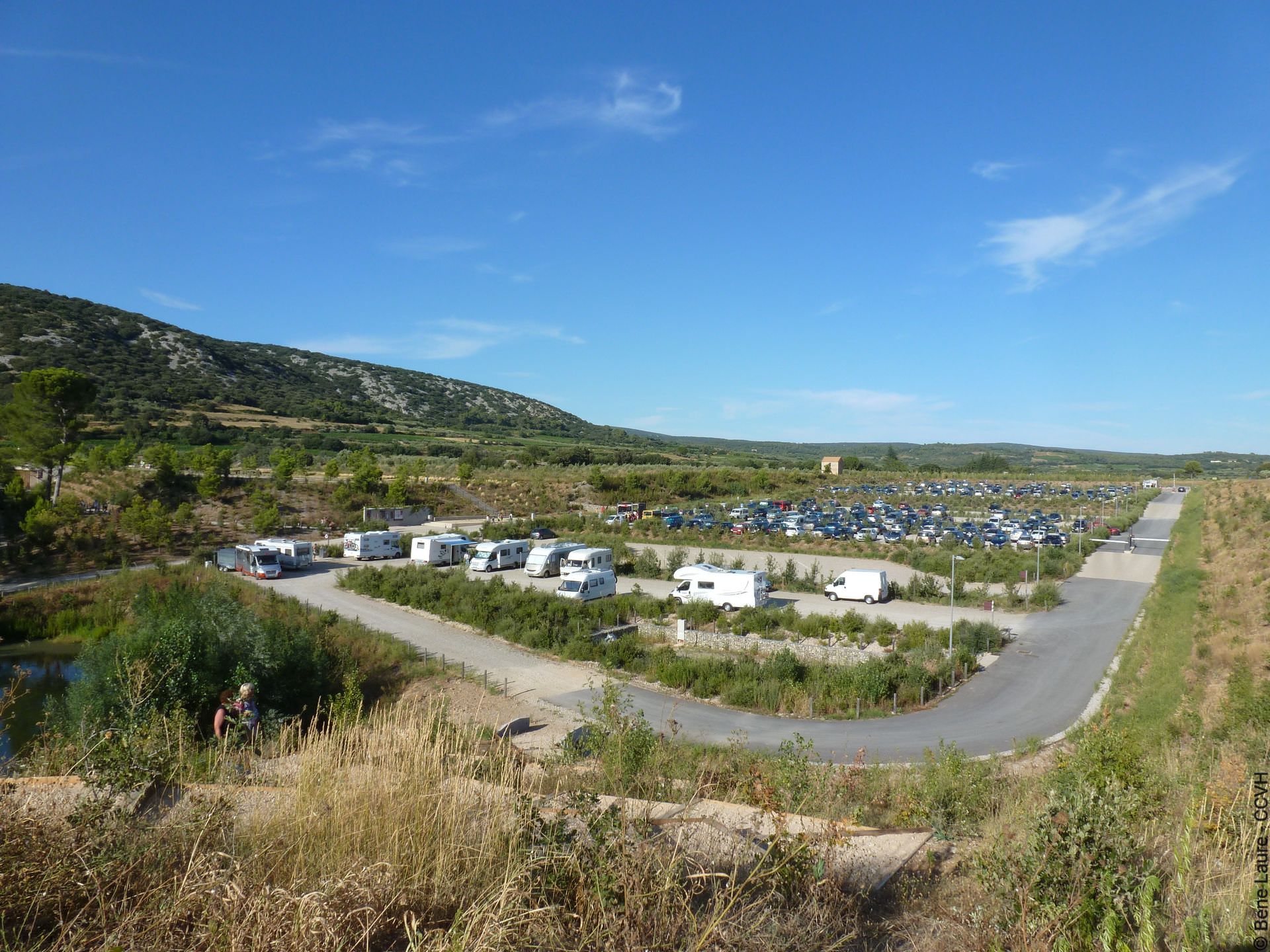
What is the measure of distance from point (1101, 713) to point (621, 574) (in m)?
20.8

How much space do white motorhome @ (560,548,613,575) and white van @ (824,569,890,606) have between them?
8444mm

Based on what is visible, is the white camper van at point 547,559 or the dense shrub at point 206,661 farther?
the white camper van at point 547,559

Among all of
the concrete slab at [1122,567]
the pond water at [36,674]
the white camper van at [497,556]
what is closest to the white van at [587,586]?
the white camper van at [497,556]

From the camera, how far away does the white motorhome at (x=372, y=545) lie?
34.2 meters

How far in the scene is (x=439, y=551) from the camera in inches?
1270

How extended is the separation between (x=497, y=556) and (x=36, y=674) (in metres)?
15.9

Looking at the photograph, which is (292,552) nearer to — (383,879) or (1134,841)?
(383,879)

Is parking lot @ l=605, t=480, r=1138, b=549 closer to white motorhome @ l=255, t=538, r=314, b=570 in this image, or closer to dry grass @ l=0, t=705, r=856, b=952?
white motorhome @ l=255, t=538, r=314, b=570

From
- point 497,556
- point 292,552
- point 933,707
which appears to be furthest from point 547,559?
→ point 933,707

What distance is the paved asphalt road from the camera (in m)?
12.3

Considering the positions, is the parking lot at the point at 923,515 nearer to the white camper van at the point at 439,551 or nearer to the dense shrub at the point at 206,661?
the white camper van at the point at 439,551

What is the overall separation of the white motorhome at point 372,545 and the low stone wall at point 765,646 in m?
18.5

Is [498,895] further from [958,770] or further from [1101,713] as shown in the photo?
[1101,713]

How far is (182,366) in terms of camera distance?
10575 cm
